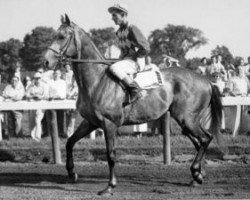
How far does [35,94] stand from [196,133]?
511 cm

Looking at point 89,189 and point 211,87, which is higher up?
point 211,87

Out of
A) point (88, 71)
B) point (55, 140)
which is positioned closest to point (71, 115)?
point (55, 140)

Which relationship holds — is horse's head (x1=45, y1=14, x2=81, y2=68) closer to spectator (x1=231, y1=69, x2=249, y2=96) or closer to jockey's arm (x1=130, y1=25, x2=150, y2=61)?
jockey's arm (x1=130, y1=25, x2=150, y2=61)

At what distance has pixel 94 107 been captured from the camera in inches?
310

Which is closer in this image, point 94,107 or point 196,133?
point 94,107

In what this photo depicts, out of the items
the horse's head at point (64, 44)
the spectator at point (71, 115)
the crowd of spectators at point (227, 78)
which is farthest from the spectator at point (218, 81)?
the horse's head at point (64, 44)

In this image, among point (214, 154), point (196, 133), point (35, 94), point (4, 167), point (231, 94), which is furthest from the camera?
point (231, 94)

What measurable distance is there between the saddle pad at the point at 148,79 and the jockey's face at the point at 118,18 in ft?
2.72

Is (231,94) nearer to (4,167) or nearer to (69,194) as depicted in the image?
(4,167)

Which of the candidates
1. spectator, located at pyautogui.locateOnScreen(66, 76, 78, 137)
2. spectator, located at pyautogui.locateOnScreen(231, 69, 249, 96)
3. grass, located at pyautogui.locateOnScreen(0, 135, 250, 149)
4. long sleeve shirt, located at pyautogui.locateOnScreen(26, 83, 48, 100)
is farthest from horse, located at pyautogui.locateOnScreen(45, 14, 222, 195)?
spectator, located at pyautogui.locateOnScreen(231, 69, 249, 96)

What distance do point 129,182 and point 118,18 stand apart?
8.37 feet

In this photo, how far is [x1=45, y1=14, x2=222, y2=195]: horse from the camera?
7.90m

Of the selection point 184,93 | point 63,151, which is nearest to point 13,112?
point 63,151

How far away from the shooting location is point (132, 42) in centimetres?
819
